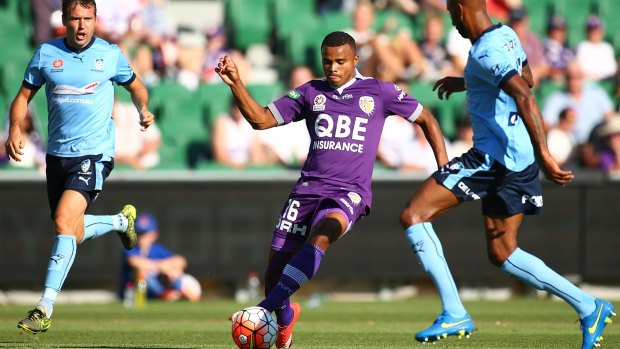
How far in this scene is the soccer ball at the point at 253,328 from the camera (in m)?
6.91

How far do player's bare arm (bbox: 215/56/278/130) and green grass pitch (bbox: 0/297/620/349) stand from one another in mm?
1622

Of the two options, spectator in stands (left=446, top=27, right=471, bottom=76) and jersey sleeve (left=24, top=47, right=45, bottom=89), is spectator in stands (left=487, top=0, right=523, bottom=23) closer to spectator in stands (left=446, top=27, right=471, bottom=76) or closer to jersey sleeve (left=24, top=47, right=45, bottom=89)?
spectator in stands (left=446, top=27, right=471, bottom=76)

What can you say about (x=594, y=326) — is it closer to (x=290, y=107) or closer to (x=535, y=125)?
(x=535, y=125)

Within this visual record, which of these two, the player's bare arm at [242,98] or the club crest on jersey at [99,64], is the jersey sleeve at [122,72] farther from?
the player's bare arm at [242,98]

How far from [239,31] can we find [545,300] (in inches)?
241

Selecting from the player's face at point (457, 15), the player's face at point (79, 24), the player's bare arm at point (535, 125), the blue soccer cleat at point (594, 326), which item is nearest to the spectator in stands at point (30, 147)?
the player's face at point (79, 24)

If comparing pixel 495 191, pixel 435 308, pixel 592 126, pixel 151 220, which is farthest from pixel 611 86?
pixel 495 191

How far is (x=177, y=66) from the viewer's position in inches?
651

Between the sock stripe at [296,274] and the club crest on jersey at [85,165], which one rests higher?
the club crest on jersey at [85,165]

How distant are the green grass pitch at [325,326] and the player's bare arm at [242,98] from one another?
1.62 metres

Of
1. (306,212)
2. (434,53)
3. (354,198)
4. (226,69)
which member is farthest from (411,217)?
(434,53)

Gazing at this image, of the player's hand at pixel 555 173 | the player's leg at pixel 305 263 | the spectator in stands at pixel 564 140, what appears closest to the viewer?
the player's hand at pixel 555 173

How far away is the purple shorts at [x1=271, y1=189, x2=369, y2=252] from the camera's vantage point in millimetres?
7713

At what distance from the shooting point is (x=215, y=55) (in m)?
16.6
